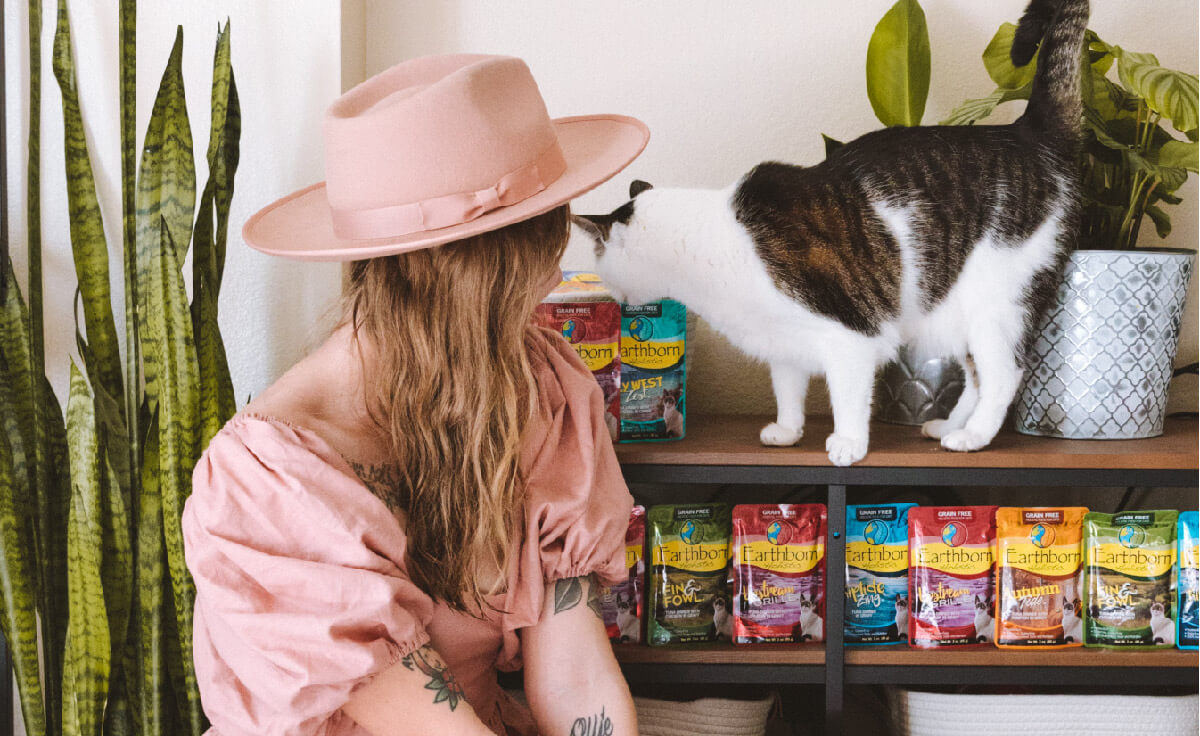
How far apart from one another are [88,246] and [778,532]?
1056 mm

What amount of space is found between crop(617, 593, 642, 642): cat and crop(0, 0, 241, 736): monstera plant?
59 cm

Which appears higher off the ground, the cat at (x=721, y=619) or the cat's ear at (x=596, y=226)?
the cat's ear at (x=596, y=226)

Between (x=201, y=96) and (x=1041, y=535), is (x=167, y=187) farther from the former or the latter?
(x=1041, y=535)

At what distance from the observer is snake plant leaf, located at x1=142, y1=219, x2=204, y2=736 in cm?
116

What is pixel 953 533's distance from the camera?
4.22ft

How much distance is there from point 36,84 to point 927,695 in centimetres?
154

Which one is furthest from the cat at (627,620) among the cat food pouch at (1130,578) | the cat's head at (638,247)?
the cat food pouch at (1130,578)

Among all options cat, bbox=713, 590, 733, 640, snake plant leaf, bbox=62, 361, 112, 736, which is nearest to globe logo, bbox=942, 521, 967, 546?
cat, bbox=713, 590, 733, 640

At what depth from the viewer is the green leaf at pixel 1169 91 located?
1.19 metres

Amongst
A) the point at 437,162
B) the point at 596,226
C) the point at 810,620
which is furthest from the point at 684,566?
the point at 437,162

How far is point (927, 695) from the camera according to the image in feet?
4.34

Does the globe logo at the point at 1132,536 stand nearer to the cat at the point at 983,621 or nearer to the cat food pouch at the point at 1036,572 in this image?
the cat food pouch at the point at 1036,572

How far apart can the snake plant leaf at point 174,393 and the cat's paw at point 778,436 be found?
0.79m

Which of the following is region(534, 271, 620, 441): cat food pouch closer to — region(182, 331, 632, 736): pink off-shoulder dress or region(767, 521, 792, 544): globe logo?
region(767, 521, 792, 544): globe logo
